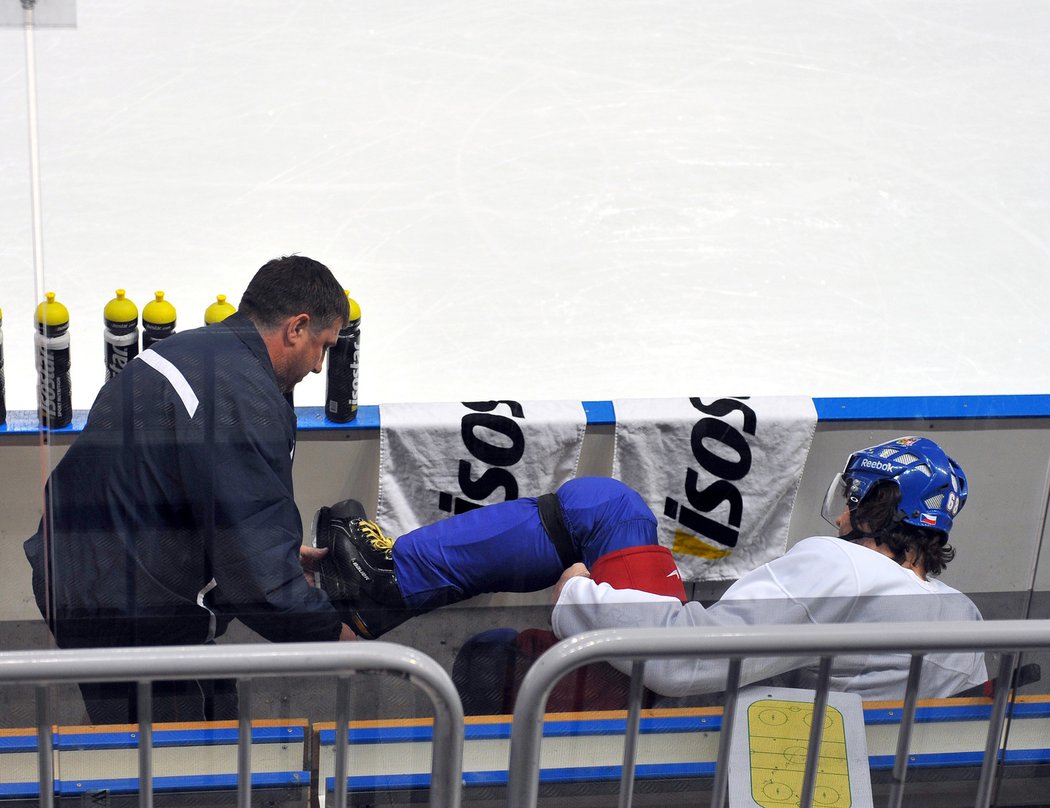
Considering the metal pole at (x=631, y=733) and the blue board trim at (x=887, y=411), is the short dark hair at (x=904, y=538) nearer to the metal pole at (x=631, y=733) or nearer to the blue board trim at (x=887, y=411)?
the metal pole at (x=631, y=733)

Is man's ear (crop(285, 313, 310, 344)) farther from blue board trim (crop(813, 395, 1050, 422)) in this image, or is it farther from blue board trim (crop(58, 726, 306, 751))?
blue board trim (crop(813, 395, 1050, 422))

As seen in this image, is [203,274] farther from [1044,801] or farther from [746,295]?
[1044,801]

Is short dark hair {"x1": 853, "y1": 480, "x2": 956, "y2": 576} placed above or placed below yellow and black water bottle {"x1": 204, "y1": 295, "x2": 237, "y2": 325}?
below

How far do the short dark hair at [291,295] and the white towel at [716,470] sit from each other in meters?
0.81

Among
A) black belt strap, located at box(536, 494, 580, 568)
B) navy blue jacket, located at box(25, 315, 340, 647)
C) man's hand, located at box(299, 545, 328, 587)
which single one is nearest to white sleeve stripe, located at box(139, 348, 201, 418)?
navy blue jacket, located at box(25, 315, 340, 647)

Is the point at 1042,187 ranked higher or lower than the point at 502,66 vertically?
lower

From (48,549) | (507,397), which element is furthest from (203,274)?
(48,549)

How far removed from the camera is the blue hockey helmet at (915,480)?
193cm

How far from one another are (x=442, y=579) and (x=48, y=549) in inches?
22.6

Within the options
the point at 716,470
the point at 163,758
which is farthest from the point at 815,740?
the point at 716,470

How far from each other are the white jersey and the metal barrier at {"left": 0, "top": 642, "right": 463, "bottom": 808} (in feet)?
0.75

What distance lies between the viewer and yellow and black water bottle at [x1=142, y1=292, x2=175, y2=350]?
2.61 metres

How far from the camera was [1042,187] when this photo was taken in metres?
4.50

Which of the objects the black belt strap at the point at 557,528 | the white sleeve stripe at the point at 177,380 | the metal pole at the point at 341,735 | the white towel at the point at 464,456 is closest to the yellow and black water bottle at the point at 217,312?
the white towel at the point at 464,456
